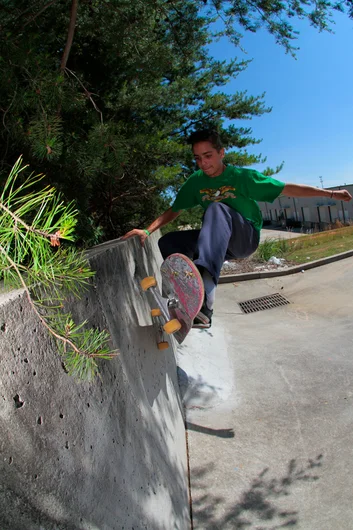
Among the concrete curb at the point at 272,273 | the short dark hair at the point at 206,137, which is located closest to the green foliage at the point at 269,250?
the concrete curb at the point at 272,273

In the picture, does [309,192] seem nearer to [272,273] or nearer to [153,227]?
[153,227]

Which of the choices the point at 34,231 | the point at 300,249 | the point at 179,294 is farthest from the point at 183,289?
the point at 300,249

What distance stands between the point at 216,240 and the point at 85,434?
1931 mm

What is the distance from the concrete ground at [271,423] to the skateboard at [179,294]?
3.58ft

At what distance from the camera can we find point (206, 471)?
2.97 metres

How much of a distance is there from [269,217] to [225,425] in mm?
68119

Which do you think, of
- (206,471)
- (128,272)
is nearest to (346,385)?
(206,471)

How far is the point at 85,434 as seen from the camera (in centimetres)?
133

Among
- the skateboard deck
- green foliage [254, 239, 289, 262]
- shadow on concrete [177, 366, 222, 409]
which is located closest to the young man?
the skateboard deck

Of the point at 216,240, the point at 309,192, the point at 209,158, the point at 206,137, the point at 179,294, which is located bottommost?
the point at 179,294

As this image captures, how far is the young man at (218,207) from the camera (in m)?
3.01

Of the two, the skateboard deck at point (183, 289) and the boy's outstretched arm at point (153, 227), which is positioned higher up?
the boy's outstretched arm at point (153, 227)

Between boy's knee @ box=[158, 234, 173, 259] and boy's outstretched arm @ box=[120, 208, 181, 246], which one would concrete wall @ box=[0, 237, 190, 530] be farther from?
boy's knee @ box=[158, 234, 173, 259]

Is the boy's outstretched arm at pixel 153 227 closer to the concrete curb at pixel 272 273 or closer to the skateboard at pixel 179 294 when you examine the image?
the skateboard at pixel 179 294
